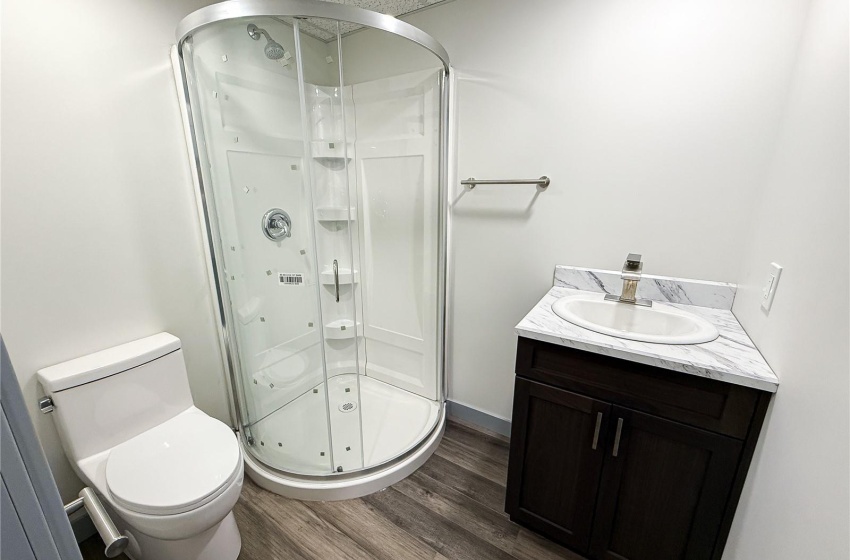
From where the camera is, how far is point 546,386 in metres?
1.23

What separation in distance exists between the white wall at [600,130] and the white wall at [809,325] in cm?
16

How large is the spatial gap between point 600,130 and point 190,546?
226 cm

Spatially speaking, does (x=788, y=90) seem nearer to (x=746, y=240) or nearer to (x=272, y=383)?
(x=746, y=240)

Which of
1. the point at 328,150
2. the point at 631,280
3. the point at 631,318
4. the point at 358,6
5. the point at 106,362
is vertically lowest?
the point at 106,362

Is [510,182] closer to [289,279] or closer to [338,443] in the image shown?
[289,279]

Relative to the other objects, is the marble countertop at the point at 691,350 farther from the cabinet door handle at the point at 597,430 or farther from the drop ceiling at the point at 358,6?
the drop ceiling at the point at 358,6

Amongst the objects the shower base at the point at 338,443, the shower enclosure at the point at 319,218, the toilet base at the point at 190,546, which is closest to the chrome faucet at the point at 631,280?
the shower enclosure at the point at 319,218

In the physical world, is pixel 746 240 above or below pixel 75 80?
below

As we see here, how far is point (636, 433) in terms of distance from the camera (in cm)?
112

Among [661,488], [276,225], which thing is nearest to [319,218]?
[276,225]

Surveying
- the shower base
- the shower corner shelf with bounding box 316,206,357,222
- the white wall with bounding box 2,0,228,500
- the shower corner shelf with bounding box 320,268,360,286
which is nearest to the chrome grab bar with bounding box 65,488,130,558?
the white wall with bounding box 2,0,228,500

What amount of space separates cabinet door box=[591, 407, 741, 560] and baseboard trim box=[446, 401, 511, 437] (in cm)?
78

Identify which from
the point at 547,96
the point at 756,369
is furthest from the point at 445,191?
the point at 756,369

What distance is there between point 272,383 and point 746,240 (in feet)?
7.26
